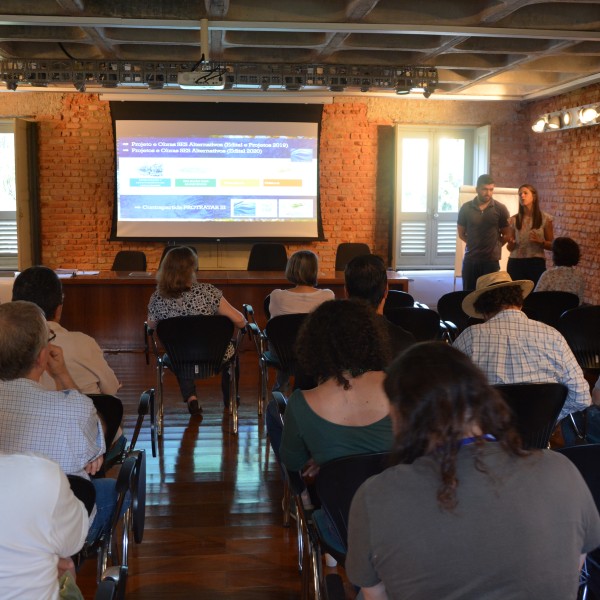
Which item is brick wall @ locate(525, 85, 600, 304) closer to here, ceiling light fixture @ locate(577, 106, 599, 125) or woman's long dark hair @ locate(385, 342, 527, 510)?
ceiling light fixture @ locate(577, 106, 599, 125)

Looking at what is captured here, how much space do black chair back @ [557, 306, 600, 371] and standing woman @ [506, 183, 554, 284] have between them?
321 cm

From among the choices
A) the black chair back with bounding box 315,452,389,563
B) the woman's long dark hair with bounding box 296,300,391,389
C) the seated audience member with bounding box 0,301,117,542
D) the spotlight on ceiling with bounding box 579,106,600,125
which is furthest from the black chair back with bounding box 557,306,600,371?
the spotlight on ceiling with bounding box 579,106,600,125

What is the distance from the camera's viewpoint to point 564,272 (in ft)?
19.9

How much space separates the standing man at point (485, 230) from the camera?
848 centimetres

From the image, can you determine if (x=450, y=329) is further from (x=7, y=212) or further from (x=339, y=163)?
(x=7, y=212)

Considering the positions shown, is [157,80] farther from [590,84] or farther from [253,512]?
[253,512]

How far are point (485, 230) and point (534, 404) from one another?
18.7ft

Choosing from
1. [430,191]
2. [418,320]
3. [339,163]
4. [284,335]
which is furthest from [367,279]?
[430,191]

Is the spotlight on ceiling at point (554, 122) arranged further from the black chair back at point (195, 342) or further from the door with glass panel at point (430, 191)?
the black chair back at point (195, 342)

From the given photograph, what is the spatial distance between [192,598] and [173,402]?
293 centimetres

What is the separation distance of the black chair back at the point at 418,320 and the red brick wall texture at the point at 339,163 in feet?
19.5

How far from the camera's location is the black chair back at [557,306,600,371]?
4.95 meters

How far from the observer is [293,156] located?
11.3m

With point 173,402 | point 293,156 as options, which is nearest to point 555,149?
point 293,156
